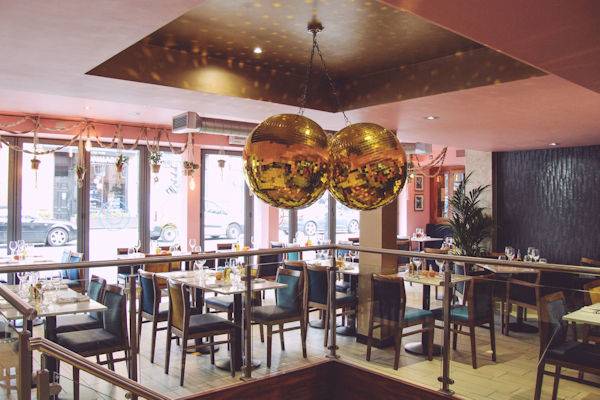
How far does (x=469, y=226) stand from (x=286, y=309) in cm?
453

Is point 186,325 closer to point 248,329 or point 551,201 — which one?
point 248,329

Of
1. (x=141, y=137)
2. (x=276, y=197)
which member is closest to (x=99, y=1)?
(x=276, y=197)

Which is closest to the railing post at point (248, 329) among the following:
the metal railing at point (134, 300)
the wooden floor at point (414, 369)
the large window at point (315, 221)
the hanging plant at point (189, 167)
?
the metal railing at point (134, 300)

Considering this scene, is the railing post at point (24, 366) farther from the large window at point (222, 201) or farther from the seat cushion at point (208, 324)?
the large window at point (222, 201)

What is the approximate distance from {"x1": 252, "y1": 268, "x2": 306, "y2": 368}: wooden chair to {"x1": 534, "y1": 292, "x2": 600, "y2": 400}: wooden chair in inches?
88.4

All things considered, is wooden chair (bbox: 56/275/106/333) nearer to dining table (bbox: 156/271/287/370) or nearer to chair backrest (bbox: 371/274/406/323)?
dining table (bbox: 156/271/287/370)

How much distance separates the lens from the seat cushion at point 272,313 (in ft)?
17.7

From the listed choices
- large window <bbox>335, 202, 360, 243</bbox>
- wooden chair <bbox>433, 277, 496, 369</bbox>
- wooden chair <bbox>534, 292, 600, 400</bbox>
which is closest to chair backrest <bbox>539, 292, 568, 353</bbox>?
wooden chair <bbox>534, 292, 600, 400</bbox>

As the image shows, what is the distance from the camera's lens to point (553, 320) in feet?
12.4

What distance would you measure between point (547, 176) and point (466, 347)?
426 cm

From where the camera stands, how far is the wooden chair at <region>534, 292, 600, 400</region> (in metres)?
3.70

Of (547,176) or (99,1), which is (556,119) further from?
(99,1)

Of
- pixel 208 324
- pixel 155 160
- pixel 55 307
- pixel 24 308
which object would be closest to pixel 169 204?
pixel 155 160

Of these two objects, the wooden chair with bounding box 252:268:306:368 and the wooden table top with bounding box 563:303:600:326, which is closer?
the wooden table top with bounding box 563:303:600:326
